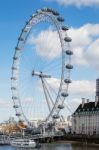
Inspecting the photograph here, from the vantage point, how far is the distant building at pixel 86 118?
88812 mm

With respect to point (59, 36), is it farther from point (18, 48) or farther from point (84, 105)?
point (84, 105)

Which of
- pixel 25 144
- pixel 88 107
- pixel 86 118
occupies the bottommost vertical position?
pixel 25 144

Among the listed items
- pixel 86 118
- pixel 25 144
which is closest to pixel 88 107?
pixel 86 118

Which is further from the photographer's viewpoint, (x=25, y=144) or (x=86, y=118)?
(x=86, y=118)

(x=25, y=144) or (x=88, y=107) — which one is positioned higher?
(x=88, y=107)

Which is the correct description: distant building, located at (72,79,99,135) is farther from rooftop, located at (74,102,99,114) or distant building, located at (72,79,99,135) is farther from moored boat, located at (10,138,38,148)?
moored boat, located at (10,138,38,148)

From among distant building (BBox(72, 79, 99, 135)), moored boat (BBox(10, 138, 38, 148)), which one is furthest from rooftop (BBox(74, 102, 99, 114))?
moored boat (BBox(10, 138, 38, 148))

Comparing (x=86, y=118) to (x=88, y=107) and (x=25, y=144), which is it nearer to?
(x=88, y=107)

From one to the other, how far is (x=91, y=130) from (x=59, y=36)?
44297 mm

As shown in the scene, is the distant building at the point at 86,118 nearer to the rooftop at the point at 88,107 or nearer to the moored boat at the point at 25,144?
the rooftop at the point at 88,107

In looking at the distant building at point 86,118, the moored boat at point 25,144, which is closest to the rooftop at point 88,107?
the distant building at point 86,118

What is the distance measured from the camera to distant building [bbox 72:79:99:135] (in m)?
88.8

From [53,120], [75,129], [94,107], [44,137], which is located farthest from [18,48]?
[75,129]

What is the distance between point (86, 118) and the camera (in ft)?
304
